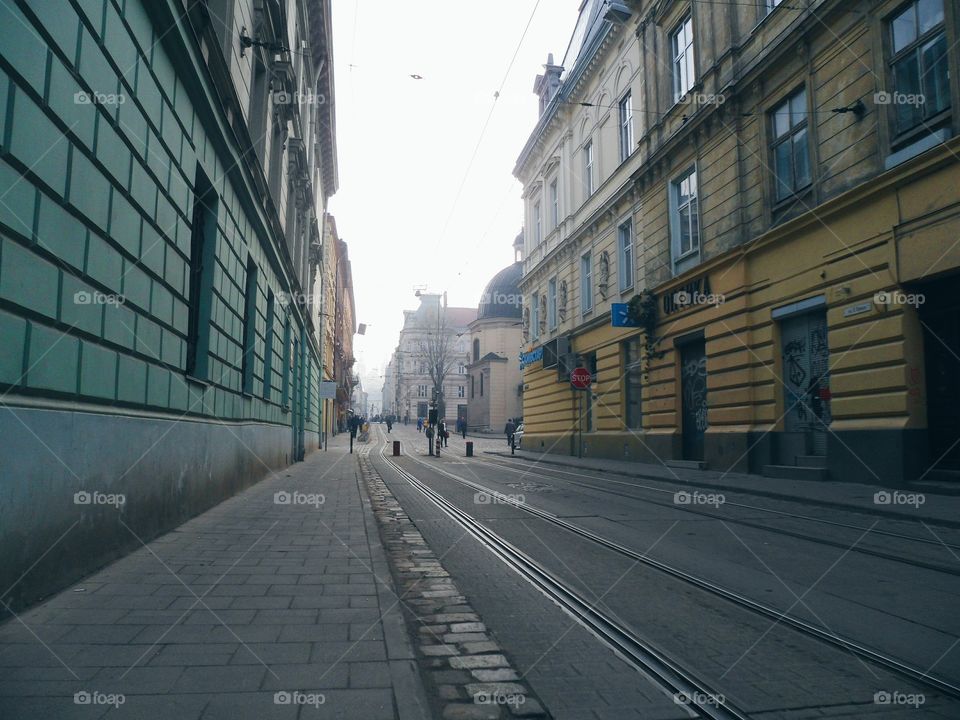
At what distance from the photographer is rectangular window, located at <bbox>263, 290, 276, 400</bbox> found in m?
15.0

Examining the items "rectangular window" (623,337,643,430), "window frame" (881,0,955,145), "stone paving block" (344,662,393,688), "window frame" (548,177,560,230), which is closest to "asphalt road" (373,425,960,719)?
"stone paving block" (344,662,393,688)

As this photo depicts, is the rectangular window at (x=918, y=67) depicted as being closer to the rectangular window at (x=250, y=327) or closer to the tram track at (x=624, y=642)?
the tram track at (x=624, y=642)

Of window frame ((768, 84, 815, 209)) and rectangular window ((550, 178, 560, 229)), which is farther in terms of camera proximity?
rectangular window ((550, 178, 560, 229))

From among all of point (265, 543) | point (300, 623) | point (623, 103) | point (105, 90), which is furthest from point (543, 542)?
point (623, 103)

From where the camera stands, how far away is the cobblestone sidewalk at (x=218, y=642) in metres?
3.02

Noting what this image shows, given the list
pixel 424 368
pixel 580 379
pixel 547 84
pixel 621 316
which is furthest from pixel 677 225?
pixel 424 368

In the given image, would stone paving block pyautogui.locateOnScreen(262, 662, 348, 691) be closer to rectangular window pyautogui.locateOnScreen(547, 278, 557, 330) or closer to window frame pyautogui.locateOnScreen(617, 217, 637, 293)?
window frame pyautogui.locateOnScreen(617, 217, 637, 293)

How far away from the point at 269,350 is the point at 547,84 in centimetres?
2285

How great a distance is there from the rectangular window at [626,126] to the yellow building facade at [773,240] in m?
0.08

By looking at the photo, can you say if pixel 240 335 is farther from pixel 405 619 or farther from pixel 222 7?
pixel 405 619

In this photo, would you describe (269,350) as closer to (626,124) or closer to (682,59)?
(682,59)

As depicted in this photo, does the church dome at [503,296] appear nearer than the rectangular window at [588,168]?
No

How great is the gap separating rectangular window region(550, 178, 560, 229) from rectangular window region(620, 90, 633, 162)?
22.6 ft

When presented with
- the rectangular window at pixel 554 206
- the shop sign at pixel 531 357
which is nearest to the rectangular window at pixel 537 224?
the rectangular window at pixel 554 206
